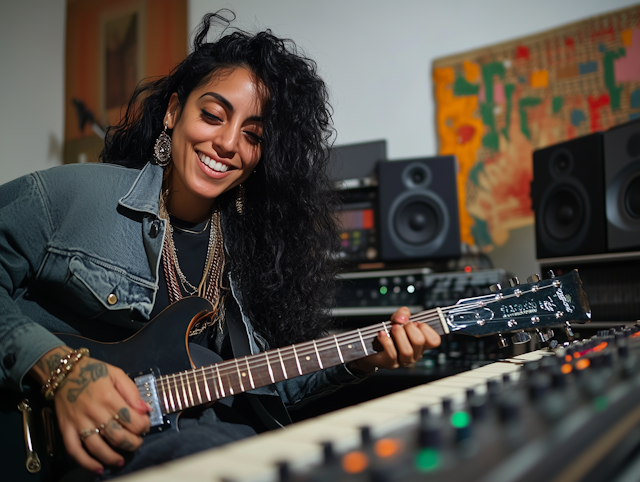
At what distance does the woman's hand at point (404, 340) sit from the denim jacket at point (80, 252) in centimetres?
14

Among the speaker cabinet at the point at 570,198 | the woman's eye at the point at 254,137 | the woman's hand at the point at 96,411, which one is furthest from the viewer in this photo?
the speaker cabinet at the point at 570,198

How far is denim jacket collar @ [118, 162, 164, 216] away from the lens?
1083mm

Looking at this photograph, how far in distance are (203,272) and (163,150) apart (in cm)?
32

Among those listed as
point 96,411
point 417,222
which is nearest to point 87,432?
point 96,411

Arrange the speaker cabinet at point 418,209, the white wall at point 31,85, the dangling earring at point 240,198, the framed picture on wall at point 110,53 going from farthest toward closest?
the framed picture on wall at point 110,53 < the white wall at point 31,85 < the speaker cabinet at point 418,209 < the dangling earring at point 240,198

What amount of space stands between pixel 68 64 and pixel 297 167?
96.9 inches

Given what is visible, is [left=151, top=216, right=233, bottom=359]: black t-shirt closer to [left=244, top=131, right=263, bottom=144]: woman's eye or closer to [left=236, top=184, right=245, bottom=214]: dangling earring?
[left=236, top=184, right=245, bottom=214]: dangling earring

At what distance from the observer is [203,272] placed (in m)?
1.21

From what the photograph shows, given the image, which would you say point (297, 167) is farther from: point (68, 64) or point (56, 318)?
point (68, 64)

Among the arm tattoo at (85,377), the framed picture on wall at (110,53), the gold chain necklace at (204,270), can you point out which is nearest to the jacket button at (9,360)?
the arm tattoo at (85,377)

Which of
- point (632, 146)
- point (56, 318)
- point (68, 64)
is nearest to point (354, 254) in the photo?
point (632, 146)

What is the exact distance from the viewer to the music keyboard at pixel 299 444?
0.96ft

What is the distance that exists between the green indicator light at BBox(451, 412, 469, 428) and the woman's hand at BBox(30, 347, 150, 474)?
22.4 inches

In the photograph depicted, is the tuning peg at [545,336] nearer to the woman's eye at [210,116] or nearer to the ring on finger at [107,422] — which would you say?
the ring on finger at [107,422]
